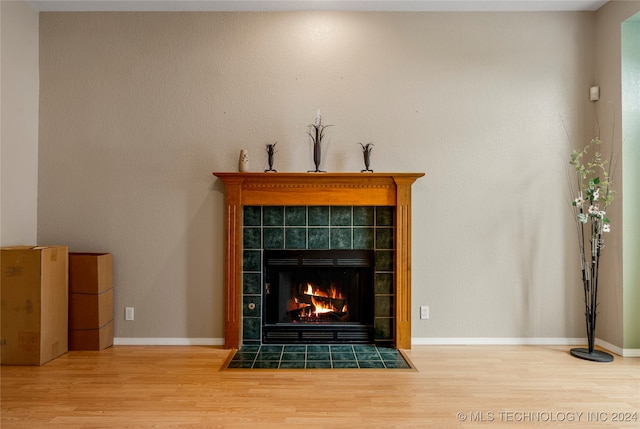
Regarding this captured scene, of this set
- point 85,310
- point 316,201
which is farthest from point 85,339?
point 316,201

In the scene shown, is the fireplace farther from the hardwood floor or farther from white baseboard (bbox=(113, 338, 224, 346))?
the hardwood floor

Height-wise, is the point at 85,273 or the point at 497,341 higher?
the point at 85,273

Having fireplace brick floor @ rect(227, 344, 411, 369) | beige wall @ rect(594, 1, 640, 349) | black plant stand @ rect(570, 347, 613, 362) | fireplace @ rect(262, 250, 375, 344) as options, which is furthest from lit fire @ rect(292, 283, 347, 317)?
beige wall @ rect(594, 1, 640, 349)

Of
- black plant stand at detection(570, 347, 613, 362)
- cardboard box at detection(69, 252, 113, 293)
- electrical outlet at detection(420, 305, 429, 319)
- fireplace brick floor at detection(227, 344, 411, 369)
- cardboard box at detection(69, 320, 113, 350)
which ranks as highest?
cardboard box at detection(69, 252, 113, 293)

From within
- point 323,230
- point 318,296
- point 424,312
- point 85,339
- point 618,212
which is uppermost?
point 618,212

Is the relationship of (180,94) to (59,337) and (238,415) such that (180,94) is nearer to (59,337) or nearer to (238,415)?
(59,337)

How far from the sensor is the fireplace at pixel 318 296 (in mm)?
3512

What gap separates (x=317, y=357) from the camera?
10.4ft

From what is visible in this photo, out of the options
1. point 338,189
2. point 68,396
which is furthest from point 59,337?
point 338,189

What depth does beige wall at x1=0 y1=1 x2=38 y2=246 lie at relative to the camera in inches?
127

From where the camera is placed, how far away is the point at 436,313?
3537 millimetres

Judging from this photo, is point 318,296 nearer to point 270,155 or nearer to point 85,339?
point 270,155

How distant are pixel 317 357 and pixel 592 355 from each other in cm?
211

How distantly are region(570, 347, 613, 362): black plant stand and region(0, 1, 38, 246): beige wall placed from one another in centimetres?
450
